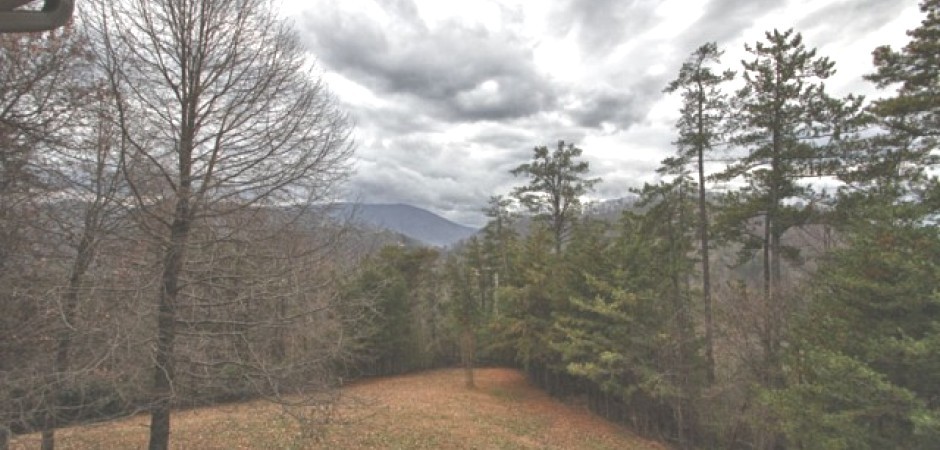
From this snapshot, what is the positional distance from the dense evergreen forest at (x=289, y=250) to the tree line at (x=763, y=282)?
0.25 feet

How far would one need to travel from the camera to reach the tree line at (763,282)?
9.47 m

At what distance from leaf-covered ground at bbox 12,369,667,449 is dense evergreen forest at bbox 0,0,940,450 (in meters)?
1.13

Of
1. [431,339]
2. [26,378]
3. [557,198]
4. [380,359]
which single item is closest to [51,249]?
[26,378]

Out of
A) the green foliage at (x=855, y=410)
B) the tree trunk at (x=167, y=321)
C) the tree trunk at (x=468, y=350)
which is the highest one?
the tree trunk at (x=167, y=321)

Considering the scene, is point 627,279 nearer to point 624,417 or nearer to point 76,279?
point 624,417

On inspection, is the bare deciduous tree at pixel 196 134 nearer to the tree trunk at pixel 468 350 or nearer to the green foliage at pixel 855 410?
the green foliage at pixel 855 410

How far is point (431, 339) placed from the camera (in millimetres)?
41500

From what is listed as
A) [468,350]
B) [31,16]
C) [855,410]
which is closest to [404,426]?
[855,410]

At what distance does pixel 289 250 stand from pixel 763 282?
16709 millimetres

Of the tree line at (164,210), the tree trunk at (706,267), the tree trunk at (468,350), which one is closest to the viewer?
the tree line at (164,210)

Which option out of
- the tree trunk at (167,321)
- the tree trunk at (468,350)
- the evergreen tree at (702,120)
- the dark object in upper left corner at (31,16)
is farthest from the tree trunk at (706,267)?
the dark object in upper left corner at (31,16)

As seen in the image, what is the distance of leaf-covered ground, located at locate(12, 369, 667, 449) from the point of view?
436 inches

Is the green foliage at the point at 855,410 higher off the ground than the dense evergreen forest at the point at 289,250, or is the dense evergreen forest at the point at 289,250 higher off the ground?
the dense evergreen forest at the point at 289,250

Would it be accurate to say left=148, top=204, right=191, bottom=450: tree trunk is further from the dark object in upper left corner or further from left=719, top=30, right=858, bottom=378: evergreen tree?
left=719, top=30, right=858, bottom=378: evergreen tree
